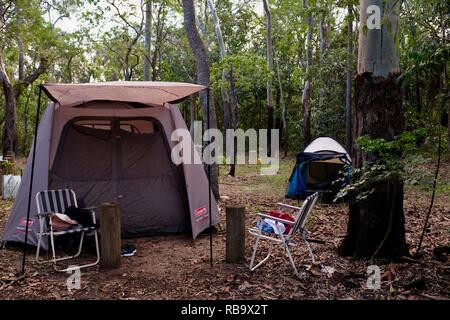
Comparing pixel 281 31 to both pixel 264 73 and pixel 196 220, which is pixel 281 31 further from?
pixel 196 220

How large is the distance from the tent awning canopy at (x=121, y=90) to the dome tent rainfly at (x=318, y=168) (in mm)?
3606

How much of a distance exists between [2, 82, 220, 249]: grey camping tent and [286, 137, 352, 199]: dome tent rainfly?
2.73 metres

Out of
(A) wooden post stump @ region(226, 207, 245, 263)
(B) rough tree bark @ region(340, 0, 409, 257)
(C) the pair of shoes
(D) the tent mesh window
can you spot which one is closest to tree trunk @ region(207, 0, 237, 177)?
(D) the tent mesh window

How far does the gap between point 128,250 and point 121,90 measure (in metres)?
1.92

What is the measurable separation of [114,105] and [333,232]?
11.7 feet

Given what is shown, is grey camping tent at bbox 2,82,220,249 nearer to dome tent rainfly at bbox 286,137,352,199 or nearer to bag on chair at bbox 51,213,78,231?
bag on chair at bbox 51,213,78,231

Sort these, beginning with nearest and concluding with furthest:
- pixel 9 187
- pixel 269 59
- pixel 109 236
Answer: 1. pixel 109 236
2. pixel 9 187
3. pixel 269 59

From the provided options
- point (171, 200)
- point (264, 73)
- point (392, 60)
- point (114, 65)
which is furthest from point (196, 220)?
point (114, 65)

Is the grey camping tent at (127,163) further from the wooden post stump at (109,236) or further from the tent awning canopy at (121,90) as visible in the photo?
the wooden post stump at (109,236)

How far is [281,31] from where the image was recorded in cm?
2169

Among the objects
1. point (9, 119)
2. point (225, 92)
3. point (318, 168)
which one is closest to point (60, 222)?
point (318, 168)

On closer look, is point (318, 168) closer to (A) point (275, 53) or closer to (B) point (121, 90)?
(B) point (121, 90)

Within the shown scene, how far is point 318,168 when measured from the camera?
8.73m
